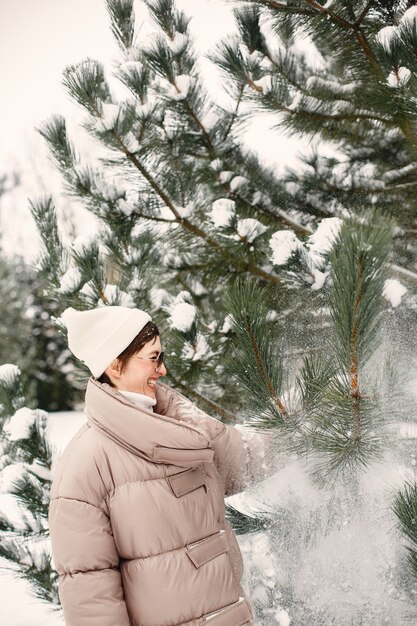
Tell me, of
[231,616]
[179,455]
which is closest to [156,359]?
[179,455]

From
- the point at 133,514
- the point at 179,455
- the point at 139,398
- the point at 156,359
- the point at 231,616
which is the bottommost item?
the point at 231,616

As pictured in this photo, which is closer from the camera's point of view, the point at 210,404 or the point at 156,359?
the point at 156,359

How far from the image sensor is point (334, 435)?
1.39 metres

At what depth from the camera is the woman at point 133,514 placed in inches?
51.4

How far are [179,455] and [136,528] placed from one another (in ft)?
0.70

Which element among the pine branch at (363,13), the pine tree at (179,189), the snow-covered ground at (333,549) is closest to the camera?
the snow-covered ground at (333,549)

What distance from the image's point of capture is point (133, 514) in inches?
53.8

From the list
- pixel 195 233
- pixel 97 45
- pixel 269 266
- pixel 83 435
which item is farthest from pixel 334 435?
pixel 97 45

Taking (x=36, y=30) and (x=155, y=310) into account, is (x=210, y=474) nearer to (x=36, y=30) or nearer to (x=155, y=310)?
(x=155, y=310)

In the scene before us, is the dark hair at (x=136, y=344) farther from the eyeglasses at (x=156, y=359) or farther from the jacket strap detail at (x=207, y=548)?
the jacket strap detail at (x=207, y=548)

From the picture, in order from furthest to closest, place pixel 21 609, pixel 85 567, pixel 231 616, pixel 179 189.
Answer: pixel 21 609 < pixel 179 189 < pixel 231 616 < pixel 85 567

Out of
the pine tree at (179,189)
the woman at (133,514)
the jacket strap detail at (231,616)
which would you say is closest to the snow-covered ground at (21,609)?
the pine tree at (179,189)

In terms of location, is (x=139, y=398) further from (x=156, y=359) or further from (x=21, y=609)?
(x=21, y=609)

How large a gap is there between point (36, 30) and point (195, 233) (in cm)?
1012
